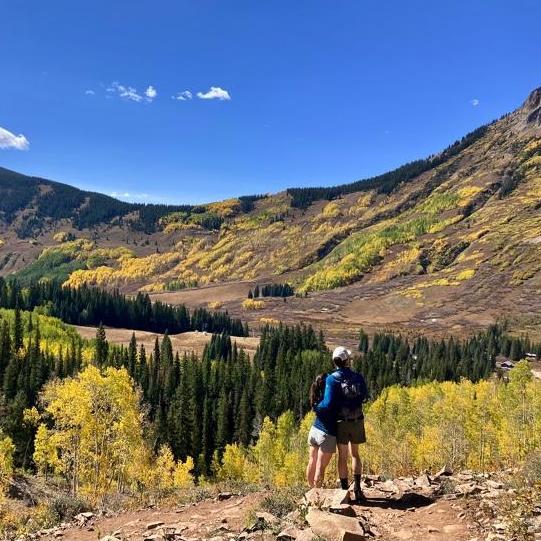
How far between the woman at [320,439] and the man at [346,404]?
8.7 inches

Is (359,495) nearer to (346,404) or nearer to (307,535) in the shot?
(346,404)

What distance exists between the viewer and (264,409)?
127 m

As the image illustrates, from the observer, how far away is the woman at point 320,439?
16500 millimetres

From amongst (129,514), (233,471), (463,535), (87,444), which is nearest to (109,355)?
(233,471)

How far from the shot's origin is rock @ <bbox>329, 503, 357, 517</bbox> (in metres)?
14.6

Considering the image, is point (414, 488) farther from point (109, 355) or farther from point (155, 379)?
point (109, 355)

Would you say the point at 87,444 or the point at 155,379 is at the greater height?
the point at 87,444

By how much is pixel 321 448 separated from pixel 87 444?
42.7 m

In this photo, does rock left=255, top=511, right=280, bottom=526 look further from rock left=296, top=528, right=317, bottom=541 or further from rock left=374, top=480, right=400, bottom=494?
rock left=374, top=480, right=400, bottom=494

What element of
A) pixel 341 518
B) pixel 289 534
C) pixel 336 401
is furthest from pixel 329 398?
pixel 289 534

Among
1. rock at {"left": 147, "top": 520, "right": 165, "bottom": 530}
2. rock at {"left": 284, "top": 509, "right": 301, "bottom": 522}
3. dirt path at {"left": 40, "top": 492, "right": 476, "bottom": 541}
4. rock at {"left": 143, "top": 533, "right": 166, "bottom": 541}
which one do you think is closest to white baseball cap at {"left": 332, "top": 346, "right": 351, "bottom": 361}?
dirt path at {"left": 40, "top": 492, "right": 476, "bottom": 541}

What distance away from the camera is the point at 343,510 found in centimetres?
1457

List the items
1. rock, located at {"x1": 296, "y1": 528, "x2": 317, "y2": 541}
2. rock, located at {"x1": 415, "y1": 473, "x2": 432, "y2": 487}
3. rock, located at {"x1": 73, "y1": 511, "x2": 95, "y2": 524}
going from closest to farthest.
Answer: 1. rock, located at {"x1": 296, "y1": 528, "x2": 317, "y2": 541}
2. rock, located at {"x1": 415, "y1": 473, "x2": 432, "y2": 487}
3. rock, located at {"x1": 73, "y1": 511, "x2": 95, "y2": 524}

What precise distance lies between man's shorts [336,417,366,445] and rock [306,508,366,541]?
277 cm
